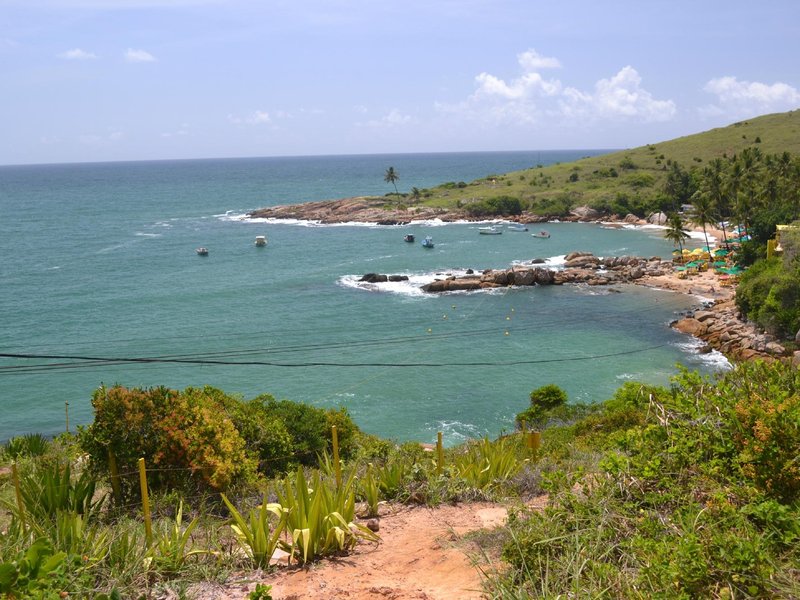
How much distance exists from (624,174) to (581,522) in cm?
11468

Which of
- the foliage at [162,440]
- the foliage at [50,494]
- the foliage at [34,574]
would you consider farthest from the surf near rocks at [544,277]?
the foliage at [34,574]

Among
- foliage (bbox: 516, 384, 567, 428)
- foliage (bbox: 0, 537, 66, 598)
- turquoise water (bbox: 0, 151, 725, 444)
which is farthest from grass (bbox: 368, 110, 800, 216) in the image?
foliage (bbox: 0, 537, 66, 598)

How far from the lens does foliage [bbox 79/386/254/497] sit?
11.5 metres

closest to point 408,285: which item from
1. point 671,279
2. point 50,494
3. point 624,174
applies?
point 671,279

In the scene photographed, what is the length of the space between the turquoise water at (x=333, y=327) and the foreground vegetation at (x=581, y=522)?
59.7 feet

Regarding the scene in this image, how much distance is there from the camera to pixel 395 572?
327 inches

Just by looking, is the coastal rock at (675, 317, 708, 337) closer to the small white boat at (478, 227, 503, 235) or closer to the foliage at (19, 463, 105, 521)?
the foliage at (19, 463, 105, 521)

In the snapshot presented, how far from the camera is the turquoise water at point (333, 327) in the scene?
35.1m

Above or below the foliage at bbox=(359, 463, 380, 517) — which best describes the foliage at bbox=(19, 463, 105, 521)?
above

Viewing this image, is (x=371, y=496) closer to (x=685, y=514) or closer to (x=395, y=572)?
(x=395, y=572)

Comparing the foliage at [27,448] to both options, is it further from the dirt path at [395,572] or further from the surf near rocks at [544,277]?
the surf near rocks at [544,277]

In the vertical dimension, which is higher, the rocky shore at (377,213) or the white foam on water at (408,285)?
the rocky shore at (377,213)

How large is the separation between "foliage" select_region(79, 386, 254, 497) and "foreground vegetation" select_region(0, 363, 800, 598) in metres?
0.17

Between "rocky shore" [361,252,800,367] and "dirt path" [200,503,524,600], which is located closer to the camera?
"dirt path" [200,503,524,600]
